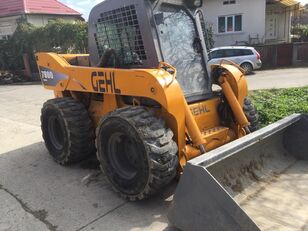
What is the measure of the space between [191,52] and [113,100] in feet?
Result: 4.13

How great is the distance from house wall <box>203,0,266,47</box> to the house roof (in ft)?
37.1

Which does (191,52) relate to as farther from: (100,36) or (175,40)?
(100,36)

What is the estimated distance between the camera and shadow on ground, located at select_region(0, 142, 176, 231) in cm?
389

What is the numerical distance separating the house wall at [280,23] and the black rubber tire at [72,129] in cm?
2408

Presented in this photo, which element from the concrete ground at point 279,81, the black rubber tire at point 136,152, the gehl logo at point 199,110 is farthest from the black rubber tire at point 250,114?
the concrete ground at point 279,81

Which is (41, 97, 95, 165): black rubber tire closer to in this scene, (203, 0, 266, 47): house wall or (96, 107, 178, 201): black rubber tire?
(96, 107, 178, 201): black rubber tire

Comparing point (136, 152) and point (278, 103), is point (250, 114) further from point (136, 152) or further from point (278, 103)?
point (278, 103)

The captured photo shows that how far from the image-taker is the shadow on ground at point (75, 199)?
3887 millimetres

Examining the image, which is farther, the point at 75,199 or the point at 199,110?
the point at 199,110

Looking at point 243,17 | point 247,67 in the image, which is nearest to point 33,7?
point 243,17

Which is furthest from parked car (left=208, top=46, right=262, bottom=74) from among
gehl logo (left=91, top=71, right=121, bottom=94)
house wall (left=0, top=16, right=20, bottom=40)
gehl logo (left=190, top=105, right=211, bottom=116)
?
house wall (left=0, top=16, right=20, bottom=40)

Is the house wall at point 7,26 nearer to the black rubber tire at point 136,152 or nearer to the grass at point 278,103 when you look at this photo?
the grass at point 278,103

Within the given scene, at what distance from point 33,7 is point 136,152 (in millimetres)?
24752

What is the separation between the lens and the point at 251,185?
13.1ft
